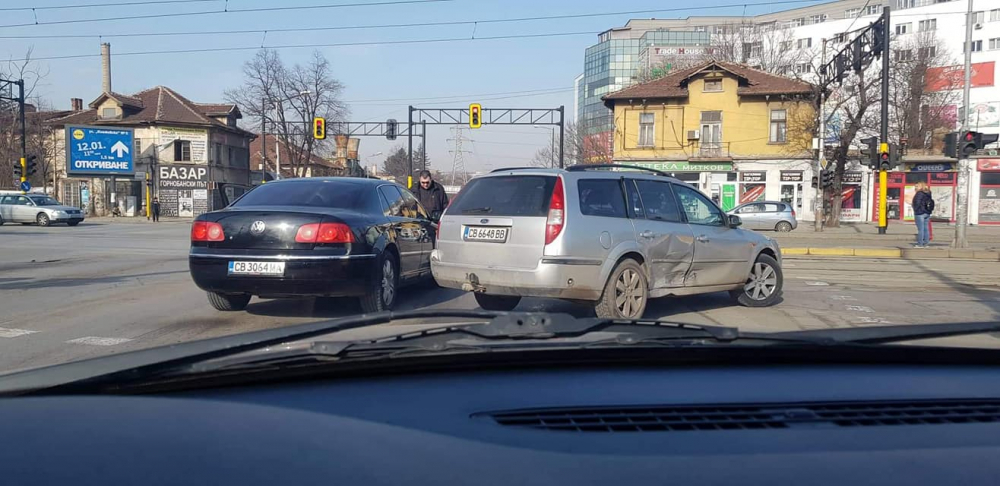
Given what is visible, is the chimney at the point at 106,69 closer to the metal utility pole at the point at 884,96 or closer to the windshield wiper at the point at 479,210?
the metal utility pole at the point at 884,96

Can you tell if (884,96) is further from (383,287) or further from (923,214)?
(383,287)

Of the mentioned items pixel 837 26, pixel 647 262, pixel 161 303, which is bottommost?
pixel 161 303

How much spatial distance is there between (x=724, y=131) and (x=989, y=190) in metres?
15.1

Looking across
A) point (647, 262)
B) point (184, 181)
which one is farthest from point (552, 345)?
point (184, 181)

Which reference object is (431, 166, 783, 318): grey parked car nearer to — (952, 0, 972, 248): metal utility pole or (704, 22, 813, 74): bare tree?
(952, 0, 972, 248): metal utility pole

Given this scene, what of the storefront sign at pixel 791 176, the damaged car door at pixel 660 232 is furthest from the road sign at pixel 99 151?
the damaged car door at pixel 660 232

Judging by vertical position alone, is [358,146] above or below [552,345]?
above

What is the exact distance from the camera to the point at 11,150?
5650cm

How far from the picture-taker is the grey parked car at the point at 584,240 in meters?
6.83

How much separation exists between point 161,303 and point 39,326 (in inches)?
63.9

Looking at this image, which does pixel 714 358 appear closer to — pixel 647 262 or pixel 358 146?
pixel 647 262

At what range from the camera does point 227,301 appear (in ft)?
26.1

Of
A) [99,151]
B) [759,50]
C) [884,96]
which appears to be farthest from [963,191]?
[99,151]

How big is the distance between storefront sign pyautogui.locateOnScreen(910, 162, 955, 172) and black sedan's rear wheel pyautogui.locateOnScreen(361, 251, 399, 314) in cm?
4171
